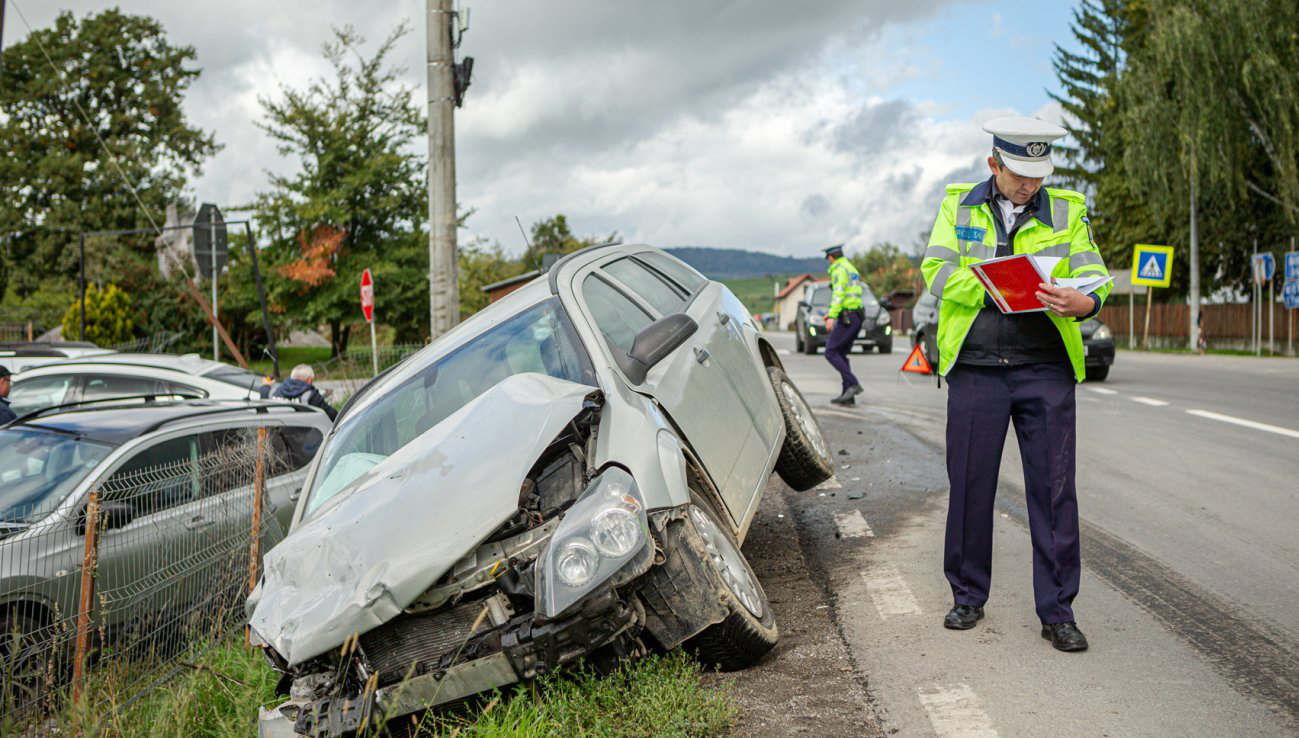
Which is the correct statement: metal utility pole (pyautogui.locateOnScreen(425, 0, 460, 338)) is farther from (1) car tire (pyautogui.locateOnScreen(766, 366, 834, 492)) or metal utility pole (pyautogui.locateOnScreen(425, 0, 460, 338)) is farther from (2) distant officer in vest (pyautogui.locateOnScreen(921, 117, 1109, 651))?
(2) distant officer in vest (pyautogui.locateOnScreen(921, 117, 1109, 651))

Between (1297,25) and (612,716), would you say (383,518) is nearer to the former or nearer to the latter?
(612,716)

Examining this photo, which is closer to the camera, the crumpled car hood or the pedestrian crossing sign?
the crumpled car hood

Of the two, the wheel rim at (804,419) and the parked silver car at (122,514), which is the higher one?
the wheel rim at (804,419)

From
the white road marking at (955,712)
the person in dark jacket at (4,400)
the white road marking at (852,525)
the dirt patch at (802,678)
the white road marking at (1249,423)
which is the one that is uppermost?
the person in dark jacket at (4,400)

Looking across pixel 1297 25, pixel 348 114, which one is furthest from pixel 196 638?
pixel 1297 25

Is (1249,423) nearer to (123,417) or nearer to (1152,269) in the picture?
(123,417)

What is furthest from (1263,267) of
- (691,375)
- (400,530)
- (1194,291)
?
(400,530)

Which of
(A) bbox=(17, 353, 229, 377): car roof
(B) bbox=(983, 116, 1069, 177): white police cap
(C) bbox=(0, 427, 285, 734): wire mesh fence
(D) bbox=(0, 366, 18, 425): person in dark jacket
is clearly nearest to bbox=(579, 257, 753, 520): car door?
(B) bbox=(983, 116, 1069, 177): white police cap

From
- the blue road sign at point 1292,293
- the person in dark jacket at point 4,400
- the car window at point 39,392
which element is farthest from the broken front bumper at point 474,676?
the blue road sign at point 1292,293

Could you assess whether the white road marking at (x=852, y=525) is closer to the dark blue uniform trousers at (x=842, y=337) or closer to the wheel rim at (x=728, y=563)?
the wheel rim at (x=728, y=563)

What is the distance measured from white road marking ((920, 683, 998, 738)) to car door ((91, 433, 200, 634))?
13.6ft

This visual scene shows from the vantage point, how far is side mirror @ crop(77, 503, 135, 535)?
5840 mm

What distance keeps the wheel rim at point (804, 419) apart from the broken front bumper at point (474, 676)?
10.6 feet

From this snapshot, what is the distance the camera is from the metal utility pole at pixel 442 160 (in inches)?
461
